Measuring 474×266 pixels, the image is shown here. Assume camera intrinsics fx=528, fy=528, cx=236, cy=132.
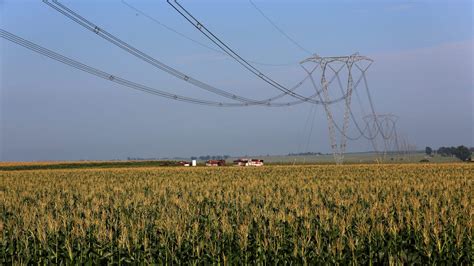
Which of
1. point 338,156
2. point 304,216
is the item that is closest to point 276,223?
point 304,216

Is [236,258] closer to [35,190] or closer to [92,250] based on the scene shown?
[92,250]

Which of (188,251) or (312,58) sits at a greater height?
(312,58)

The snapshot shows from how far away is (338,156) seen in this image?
269 feet

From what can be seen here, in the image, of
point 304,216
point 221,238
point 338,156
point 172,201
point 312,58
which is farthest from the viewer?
point 338,156

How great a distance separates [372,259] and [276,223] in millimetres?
3572

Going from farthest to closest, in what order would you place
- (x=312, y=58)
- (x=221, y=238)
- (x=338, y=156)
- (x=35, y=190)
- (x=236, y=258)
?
(x=338, y=156)
(x=312, y=58)
(x=35, y=190)
(x=221, y=238)
(x=236, y=258)

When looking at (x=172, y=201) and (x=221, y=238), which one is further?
(x=172, y=201)

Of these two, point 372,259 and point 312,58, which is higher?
point 312,58

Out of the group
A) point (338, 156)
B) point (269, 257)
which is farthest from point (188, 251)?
point (338, 156)

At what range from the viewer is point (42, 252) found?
13.8 meters

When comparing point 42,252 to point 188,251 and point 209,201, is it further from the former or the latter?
point 209,201

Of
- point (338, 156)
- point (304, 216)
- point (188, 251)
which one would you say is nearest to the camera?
point (188, 251)

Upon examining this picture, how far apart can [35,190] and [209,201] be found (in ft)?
55.7

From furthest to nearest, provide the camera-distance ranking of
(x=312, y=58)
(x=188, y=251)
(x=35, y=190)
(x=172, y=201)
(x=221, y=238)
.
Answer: (x=312, y=58) → (x=35, y=190) → (x=172, y=201) → (x=221, y=238) → (x=188, y=251)
